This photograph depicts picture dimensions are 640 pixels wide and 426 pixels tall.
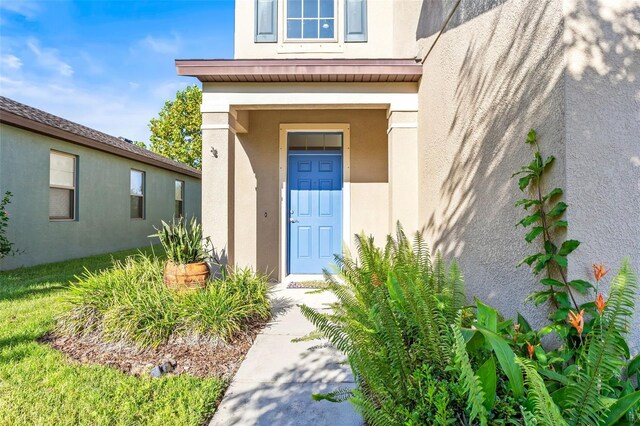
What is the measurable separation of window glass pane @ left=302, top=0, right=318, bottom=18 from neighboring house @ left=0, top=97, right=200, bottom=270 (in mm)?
5716

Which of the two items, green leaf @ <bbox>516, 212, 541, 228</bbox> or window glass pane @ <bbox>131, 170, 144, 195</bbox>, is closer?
green leaf @ <bbox>516, 212, 541, 228</bbox>

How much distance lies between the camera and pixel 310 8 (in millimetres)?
5457

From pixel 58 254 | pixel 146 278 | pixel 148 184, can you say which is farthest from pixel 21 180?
pixel 146 278

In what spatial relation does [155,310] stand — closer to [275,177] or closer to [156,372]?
[156,372]

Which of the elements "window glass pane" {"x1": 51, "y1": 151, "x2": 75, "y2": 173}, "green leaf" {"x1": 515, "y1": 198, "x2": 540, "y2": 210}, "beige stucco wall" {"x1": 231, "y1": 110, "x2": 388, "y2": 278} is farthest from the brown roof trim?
"window glass pane" {"x1": 51, "y1": 151, "x2": 75, "y2": 173}

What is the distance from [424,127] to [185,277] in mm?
3404

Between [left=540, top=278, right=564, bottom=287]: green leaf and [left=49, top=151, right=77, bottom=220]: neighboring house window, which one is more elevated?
[left=49, top=151, right=77, bottom=220]: neighboring house window

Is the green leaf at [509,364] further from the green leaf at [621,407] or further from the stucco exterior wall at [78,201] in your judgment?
the stucco exterior wall at [78,201]

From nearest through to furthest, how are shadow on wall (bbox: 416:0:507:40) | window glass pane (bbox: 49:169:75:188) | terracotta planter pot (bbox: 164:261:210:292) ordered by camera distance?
shadow on wall (bbox: 416:0:507:40) → terracotta planter pot (bbox: 164:261:210:292) → window glass pane (bbox: 49:169:75:188)

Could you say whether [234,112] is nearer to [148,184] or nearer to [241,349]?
[241,349]

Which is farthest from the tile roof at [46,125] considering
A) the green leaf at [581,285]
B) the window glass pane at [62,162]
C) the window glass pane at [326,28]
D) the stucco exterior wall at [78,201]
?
the green leaf at [581,285]

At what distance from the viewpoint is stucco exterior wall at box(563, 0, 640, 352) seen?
1.79 m

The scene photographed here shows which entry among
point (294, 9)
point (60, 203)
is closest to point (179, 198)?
point (60, 203)

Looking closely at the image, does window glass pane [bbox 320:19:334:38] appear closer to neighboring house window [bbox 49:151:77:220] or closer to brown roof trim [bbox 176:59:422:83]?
brown roof trim [bbox 176:59:422:83]
